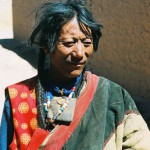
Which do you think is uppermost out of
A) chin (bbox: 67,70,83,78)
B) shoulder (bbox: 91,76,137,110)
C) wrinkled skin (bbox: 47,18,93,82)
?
wrinkled skin (bbox: 47,18,93,82)

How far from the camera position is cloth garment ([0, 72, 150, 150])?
186cm

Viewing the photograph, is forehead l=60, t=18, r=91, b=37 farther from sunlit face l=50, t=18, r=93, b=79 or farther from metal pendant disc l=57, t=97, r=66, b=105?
metal pendant disc l=57, t=97, r=66, b=105

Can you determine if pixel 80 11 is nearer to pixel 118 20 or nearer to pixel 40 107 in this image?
pixel 40 107

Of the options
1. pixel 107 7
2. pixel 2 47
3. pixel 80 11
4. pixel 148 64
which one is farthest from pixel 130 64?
pixel 2 47

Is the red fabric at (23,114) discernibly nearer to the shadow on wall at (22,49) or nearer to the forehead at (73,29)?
the forehead at (73,29)

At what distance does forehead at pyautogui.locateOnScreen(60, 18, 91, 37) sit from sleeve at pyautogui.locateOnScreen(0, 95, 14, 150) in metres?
0.46

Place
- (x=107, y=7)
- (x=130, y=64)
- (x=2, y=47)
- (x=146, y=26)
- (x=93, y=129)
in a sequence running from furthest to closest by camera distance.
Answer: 1. (x=2, y=47)
2. (x=107, y=7)
3. (x=130, y=64)
4. (x=146, y=26)
5. (x=93, y=129)

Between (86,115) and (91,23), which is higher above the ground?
(91,23)

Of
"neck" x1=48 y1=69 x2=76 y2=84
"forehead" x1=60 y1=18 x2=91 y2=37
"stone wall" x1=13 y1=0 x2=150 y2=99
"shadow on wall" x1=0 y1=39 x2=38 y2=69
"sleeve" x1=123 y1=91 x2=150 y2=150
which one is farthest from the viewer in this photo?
"shadow on wall" x1=0 y1=39 x2=38 y2=69

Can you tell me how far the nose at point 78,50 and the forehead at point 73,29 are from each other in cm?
4

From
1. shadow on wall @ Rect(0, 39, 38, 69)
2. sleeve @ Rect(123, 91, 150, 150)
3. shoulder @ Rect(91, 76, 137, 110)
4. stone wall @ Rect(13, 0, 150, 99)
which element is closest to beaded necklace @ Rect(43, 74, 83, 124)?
shoulder @ Rect(91, 76, 137, 110)

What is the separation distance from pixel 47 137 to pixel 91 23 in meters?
0.57

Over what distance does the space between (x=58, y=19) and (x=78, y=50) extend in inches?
7.0

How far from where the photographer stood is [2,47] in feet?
41.7
